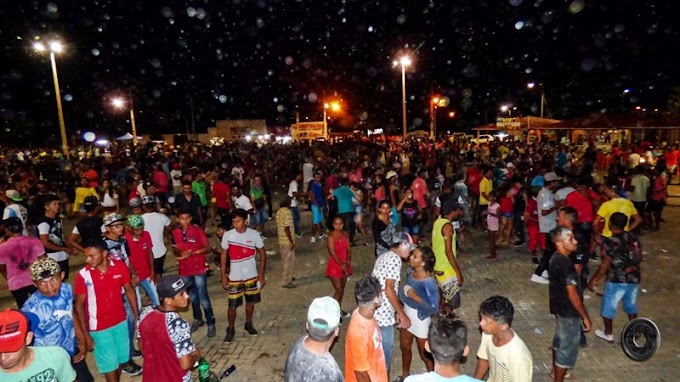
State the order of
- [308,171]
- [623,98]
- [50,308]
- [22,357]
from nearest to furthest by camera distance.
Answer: [22,357], [50,308], [308,171], [623,98]

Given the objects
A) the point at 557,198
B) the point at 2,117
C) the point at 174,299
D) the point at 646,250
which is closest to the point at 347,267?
the point at 174,299

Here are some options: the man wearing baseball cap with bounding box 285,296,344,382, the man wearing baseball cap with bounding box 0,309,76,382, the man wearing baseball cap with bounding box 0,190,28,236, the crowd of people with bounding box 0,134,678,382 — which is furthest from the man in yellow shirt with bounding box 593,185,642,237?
the man wearing baseball cap with bounding box 0,190,28,236

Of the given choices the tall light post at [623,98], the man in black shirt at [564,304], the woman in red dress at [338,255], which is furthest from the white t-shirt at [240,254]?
the tall light post at [623,98]

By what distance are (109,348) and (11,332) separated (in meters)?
1.97

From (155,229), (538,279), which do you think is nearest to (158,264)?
(155,229)

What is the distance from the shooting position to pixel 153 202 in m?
7.14

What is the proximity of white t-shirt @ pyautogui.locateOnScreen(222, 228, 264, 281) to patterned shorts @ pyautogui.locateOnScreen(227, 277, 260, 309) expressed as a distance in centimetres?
6

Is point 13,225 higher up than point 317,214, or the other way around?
point 13,225

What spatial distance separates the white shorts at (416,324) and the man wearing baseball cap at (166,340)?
85.8 inches

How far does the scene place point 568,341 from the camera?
14.8 ft

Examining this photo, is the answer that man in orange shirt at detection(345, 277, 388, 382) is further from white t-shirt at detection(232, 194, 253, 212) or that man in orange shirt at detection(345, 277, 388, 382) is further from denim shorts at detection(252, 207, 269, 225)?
denim shorts at detection(252, 207, 269, 225)

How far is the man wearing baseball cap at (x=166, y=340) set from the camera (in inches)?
133

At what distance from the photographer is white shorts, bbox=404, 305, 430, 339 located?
462 centimetres

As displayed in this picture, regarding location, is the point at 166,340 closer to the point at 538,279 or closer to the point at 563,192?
the point at 538,279
